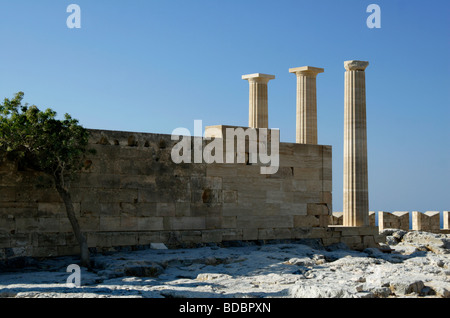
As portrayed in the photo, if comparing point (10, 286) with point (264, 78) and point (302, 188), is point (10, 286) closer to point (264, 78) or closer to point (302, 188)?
point (302, 188)

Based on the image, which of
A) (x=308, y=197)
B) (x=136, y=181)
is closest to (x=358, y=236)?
Answer: (x=308, y=197)

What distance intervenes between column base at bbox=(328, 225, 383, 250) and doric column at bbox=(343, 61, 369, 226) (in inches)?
24.8

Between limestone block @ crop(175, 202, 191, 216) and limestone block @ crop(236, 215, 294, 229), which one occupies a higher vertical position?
limestone block @ crop(175, 202, 191, 216)

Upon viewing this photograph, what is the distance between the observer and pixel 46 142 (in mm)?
12844

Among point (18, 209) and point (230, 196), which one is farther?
point (230, 196)

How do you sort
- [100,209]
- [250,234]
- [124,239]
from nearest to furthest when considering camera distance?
[100,209]
[124,239]
[250,234]

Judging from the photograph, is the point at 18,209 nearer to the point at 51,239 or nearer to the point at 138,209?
the point at 51,239

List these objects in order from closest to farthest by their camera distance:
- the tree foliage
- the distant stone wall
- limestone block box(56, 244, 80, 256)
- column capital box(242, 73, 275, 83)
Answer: the tree foliage → limestone block box(56, 244, 80, 256) → column capital box(242, 73, 275, 83) → the distant stone wall

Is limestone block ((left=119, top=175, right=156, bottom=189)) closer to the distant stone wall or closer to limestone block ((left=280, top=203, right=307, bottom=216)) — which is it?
limestone block ((left=280, top=203, right=307, bottom=216))

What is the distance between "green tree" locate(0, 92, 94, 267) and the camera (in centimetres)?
1271

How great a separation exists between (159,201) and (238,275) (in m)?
3.70

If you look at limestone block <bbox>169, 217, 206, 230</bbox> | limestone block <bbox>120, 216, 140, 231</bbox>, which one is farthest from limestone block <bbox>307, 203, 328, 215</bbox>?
limestone block <bbox>120, 216, 140, 231</bbox>

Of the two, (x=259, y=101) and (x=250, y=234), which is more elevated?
(x=259, y=101)
